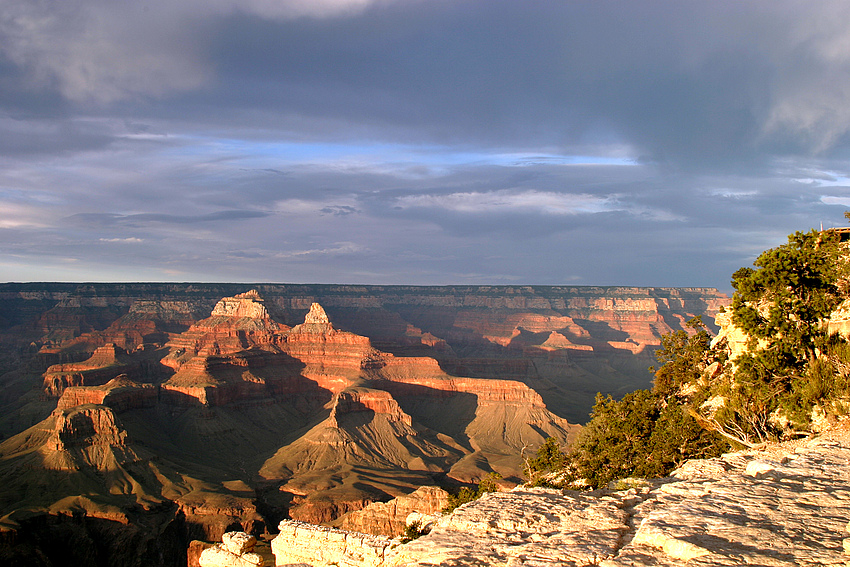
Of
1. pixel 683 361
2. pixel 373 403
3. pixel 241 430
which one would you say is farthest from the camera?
pixel 373 403

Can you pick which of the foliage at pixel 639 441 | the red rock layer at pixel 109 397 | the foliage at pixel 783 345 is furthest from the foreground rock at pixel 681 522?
the red rock layer at pixel 109 397

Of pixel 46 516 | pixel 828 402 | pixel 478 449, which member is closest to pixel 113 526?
pixel 46 516

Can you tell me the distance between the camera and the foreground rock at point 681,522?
11.2 meters

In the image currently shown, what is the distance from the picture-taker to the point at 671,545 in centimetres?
1136

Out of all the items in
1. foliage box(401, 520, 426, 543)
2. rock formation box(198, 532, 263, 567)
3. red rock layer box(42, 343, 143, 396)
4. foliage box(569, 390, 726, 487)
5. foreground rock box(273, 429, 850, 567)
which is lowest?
red rock layer box(42, 343, 143, 396)

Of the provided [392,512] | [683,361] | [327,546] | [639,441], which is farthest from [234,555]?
[683,361]

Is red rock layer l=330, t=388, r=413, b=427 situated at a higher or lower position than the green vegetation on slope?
lower

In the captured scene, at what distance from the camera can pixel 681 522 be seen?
1279 centimetres

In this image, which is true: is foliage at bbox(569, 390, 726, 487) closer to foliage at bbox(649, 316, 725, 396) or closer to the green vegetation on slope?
the green vegetation on slope

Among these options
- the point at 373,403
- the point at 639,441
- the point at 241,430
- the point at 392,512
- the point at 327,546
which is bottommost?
the point at 241,430

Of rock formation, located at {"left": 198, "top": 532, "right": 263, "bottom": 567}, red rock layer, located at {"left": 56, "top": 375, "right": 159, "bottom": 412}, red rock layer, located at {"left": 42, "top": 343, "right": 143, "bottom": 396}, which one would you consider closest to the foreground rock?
rock formation, located at {"left": 198, "top": 532, "right": 263, "bottom": 567}

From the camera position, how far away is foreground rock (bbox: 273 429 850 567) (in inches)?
441

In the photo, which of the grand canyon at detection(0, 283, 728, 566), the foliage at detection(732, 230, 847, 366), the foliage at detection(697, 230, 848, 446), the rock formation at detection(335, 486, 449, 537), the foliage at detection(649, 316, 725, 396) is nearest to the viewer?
the foliage at detection(697, 230, 848, 446)

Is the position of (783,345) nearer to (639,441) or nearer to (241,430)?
(639,441)
